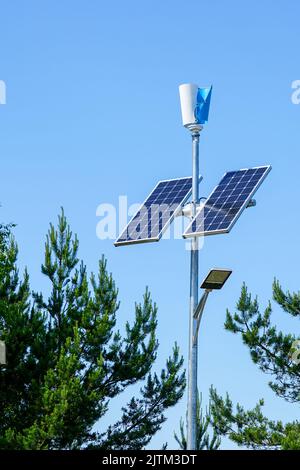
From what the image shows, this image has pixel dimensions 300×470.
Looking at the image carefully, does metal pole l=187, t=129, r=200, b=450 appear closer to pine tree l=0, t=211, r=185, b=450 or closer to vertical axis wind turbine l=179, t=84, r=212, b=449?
vertical axis wind turbine l=179, t=84, r=212, b=449

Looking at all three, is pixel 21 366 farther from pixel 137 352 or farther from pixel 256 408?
pixel 256 408

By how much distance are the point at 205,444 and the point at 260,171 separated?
14.3 metres

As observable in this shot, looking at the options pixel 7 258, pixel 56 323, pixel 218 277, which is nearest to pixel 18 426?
pixel 56 323

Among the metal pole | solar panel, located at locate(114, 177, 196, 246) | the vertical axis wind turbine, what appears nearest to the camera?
the metal pole

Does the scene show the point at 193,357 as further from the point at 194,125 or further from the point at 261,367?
the point at 261,367

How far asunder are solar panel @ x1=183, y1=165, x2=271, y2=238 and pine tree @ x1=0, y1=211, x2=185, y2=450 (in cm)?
1003

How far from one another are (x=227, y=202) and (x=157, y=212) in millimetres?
1177

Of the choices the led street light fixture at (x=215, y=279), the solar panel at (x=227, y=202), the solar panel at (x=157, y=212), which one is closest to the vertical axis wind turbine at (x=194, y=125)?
the solar panel at (x=227, y=202)

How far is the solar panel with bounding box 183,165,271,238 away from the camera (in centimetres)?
1327

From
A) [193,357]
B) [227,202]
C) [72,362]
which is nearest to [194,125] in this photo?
[227,202]

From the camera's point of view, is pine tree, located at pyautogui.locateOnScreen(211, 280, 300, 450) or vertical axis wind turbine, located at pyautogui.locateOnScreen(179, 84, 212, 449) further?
pine tree, located at pyautogui.locateOnScreen(211, 280, 300, 450)

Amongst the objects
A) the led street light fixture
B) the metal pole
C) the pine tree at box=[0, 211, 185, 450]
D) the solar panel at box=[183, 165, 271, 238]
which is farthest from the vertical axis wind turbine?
the pine tree at box=[0, 211, 185, 450]

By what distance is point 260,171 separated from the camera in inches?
574

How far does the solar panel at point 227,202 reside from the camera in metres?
13.3
